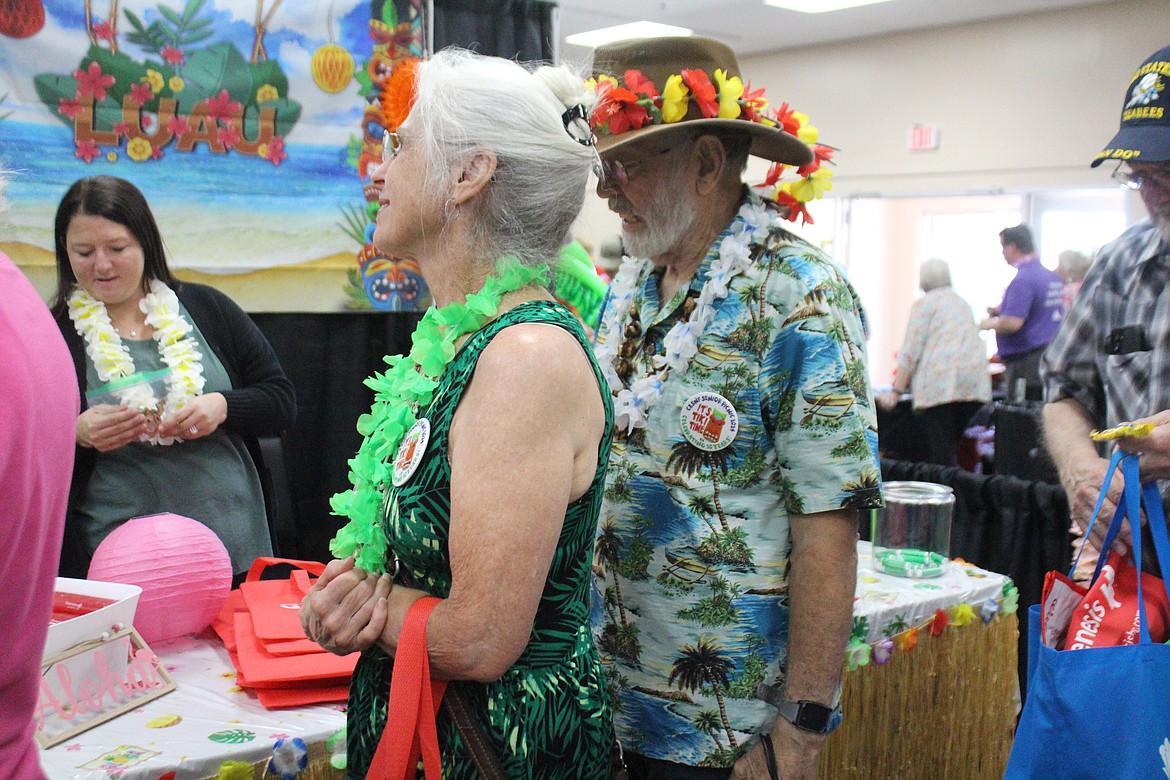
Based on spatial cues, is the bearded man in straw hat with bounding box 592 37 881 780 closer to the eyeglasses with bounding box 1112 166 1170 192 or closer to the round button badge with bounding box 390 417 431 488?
the round button badge with bounding box 390 417 431 488

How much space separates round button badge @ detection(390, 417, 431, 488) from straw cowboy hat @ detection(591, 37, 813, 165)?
625 mm

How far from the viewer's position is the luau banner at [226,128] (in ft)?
8.37

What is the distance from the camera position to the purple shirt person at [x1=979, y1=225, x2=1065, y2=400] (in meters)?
6.77

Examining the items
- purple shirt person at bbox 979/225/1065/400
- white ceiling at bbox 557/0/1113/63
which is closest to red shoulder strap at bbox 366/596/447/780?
purple shirt person at bbox 979/225/1065/400

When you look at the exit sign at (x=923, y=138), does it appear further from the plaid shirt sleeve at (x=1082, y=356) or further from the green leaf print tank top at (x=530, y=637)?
the green leaf print tank top at (x=530, y=637)

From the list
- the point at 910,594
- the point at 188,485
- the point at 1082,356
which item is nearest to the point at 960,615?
the point at 910,594

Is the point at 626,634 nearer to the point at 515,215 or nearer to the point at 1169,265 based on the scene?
the point at 515,215

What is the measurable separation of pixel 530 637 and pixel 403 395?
34cm

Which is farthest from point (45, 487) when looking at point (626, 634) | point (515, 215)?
point (626, 634)

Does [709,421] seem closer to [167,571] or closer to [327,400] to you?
[167,571]

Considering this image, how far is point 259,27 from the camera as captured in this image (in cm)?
288

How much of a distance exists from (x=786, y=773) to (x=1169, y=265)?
1.08 meters

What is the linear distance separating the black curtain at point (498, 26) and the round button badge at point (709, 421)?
7.22 ft

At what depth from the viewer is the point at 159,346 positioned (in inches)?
87.5
